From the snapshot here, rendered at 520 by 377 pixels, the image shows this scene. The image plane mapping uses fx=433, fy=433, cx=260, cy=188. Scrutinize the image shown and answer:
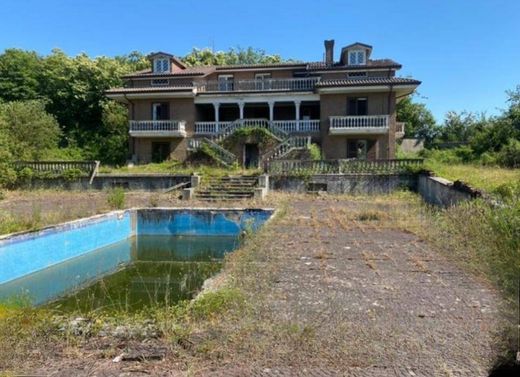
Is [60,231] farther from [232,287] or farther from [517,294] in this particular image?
[517,294]

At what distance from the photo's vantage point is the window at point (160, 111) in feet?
111

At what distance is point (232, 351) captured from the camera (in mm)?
4562

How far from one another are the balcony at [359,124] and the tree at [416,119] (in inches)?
879

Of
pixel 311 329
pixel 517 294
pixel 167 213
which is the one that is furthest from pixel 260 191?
pixel 517 294

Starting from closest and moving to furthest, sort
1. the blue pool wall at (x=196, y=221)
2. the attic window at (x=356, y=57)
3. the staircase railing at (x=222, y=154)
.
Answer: the blue pool wall at (x=196, y=221) → the staircase railing at (x=222, y=154) → the attic window at (x=356, y=57)

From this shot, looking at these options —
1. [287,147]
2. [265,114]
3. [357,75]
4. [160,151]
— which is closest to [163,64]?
[160,151]

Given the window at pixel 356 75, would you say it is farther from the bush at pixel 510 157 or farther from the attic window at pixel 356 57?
the bush at pixel 510 157

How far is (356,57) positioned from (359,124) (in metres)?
6.27

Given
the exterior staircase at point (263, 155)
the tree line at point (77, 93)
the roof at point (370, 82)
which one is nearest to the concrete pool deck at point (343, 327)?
the exterior staircase at point (263, 155)

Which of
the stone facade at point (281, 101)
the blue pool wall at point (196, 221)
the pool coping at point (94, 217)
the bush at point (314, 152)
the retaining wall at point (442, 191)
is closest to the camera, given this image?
the pool coping at point (94, 217)

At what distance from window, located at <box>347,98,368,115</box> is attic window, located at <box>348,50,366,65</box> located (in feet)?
11.0

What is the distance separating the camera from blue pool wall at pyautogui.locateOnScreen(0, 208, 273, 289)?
35.4ft

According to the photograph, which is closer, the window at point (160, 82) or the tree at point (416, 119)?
the window at point (160, 82)

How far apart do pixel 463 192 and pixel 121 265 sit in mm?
10967
